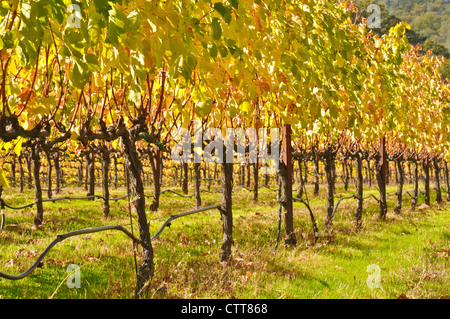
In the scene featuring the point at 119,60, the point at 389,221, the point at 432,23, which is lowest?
the point at 389,221

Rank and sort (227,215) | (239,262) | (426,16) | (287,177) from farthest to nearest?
(426,16), (287,177), (227,215), (239,262)

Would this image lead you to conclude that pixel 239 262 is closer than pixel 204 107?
No

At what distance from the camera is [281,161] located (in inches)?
258

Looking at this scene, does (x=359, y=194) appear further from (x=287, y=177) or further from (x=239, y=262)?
(x=239, y=262)

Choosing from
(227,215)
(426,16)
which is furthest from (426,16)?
(227,215)

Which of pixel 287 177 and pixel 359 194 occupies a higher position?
pixel 287 177

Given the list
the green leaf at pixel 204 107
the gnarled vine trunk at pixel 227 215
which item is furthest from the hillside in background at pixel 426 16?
the green leaf at pixel 204 107

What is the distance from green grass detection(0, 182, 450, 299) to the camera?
14.2ft

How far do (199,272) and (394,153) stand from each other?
12.0m

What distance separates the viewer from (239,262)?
520 cm

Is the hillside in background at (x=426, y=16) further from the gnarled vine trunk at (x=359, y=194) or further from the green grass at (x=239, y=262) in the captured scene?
the green grass at (x=239, y=262)

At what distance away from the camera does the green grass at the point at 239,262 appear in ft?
14.2
